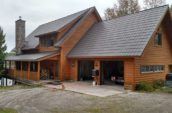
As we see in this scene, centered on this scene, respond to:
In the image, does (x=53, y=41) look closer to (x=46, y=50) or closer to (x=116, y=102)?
(x=46, y=50)

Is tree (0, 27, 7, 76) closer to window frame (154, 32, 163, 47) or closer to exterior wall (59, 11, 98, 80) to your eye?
exterior wall (59, 11, 98, 80)

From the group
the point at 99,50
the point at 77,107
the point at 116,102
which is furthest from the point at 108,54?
the point at 77,107

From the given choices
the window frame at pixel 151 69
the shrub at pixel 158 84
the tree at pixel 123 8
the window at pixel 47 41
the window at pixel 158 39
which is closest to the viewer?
the window frame at pixel 151 69

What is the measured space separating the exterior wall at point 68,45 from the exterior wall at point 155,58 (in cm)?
769

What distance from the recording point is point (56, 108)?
1088 centimetres

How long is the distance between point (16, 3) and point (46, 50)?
6.16 metres

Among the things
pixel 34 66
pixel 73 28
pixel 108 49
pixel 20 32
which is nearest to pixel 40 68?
pixel 34 66

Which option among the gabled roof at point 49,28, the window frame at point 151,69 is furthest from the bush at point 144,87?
the gabled roof at point 49,28

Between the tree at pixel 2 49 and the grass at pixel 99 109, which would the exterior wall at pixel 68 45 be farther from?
the grass at pixel 99 109

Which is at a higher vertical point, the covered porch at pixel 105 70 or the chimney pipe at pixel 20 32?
the chimney pipe at pixel 20 32

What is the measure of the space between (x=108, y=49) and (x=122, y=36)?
1633mm

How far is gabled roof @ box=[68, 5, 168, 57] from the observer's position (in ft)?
53.9

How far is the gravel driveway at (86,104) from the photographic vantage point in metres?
10.5

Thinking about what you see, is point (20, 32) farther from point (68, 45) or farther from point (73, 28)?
point (68, 45)
